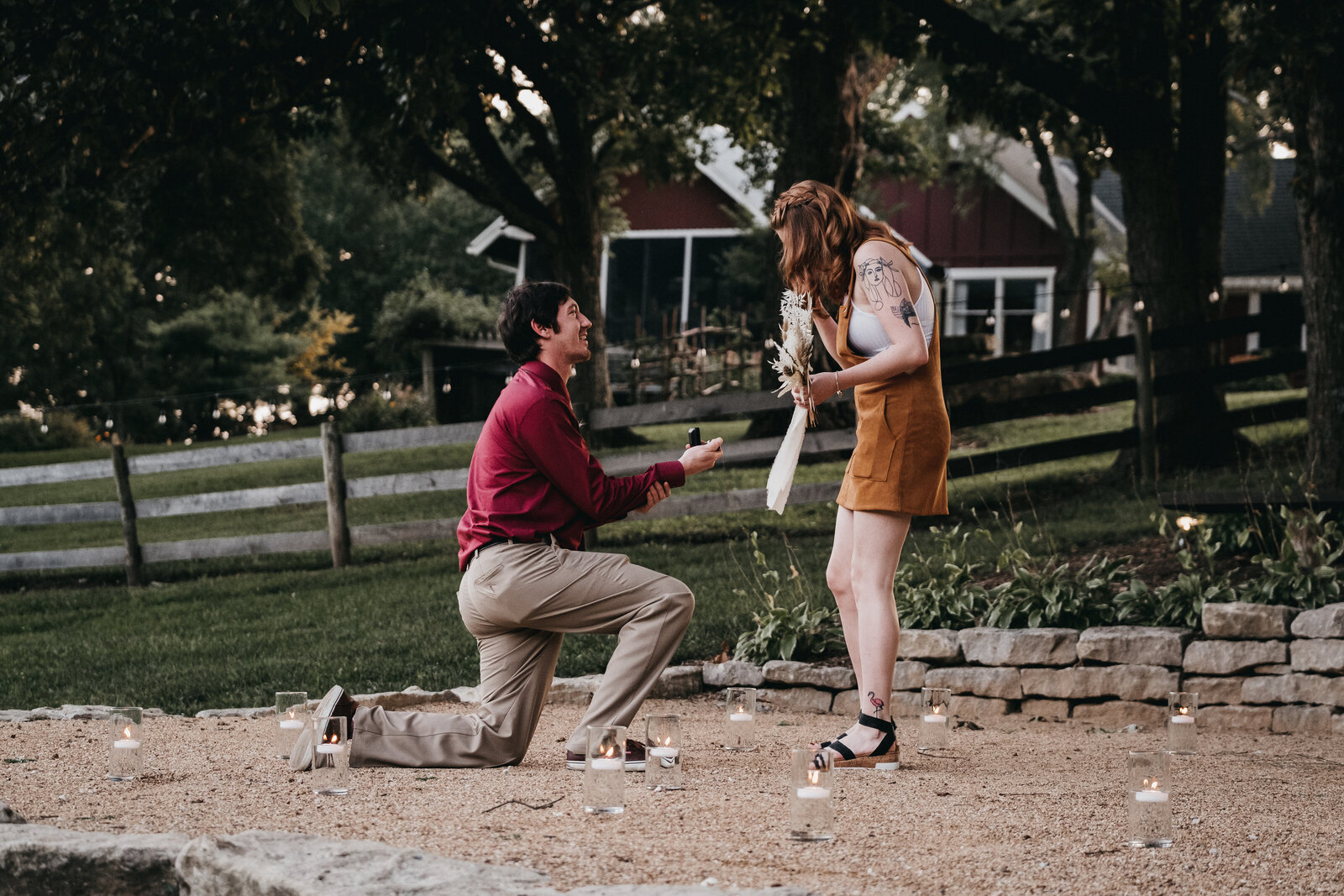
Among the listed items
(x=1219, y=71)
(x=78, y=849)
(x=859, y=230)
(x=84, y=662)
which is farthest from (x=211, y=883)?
(x=1219, y=71)

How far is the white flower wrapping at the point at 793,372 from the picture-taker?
425cm

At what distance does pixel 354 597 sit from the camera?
9.18 metres

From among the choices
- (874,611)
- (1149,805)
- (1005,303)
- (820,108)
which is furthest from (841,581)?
(1005,303)

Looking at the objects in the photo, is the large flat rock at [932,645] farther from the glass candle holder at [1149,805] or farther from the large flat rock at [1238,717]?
the glass candle holder at [1149,805]

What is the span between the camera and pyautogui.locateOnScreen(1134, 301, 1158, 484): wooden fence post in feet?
35.0

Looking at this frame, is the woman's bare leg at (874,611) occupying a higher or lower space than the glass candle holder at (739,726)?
higher

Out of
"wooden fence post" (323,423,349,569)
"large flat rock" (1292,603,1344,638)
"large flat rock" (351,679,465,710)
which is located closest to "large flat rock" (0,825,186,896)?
"large flat rock" (351,679,465,710)

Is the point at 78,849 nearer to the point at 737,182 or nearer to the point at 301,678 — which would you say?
the point at 301,678

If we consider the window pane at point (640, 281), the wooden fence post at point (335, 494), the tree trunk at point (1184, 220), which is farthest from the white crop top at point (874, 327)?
the window pane at point (640, 281)

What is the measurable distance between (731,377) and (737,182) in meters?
8.83

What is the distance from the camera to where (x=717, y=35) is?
14.0 m

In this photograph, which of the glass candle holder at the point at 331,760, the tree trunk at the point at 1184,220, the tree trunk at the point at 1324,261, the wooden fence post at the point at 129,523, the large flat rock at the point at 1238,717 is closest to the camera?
the glass candle holder at the point at 331,760

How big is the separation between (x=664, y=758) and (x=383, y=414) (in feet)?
58.0

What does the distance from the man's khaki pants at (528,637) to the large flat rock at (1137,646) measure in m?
2.53
